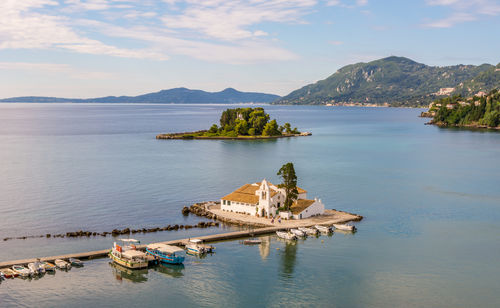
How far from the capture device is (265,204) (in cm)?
6725

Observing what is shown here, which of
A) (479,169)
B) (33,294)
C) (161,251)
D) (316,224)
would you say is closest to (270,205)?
(316,224)

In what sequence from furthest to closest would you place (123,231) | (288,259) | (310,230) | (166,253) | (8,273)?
(123,231) < (310,230) < (288,259) < (166,253) < (8,273)

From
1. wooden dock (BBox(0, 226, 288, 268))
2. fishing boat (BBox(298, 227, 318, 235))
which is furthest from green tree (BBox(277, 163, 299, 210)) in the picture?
fishing boat (BBox(298, 227, 318, 235))

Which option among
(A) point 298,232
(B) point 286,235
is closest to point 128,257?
(B) point 286,235

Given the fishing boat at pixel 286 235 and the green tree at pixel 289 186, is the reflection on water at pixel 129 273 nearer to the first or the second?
the fishing boat at pixel 286 235

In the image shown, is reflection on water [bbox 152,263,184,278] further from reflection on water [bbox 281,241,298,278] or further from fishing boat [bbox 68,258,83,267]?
reflection on water [bbox 281,241,298,278]

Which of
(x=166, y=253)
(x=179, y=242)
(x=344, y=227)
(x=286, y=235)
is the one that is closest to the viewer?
(x=166, y=253)

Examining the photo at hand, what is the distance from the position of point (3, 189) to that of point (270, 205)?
5439 cm

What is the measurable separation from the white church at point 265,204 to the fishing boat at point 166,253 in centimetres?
1712

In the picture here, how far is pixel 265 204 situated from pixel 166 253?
19675 mm

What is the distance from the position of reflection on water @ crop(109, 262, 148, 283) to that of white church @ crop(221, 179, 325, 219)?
21511 millimetres

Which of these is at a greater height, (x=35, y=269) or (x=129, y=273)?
(x=35, y=269)

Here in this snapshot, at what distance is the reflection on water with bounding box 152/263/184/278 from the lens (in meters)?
48.9

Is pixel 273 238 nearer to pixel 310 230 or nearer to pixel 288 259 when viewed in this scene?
pixel 310 230
